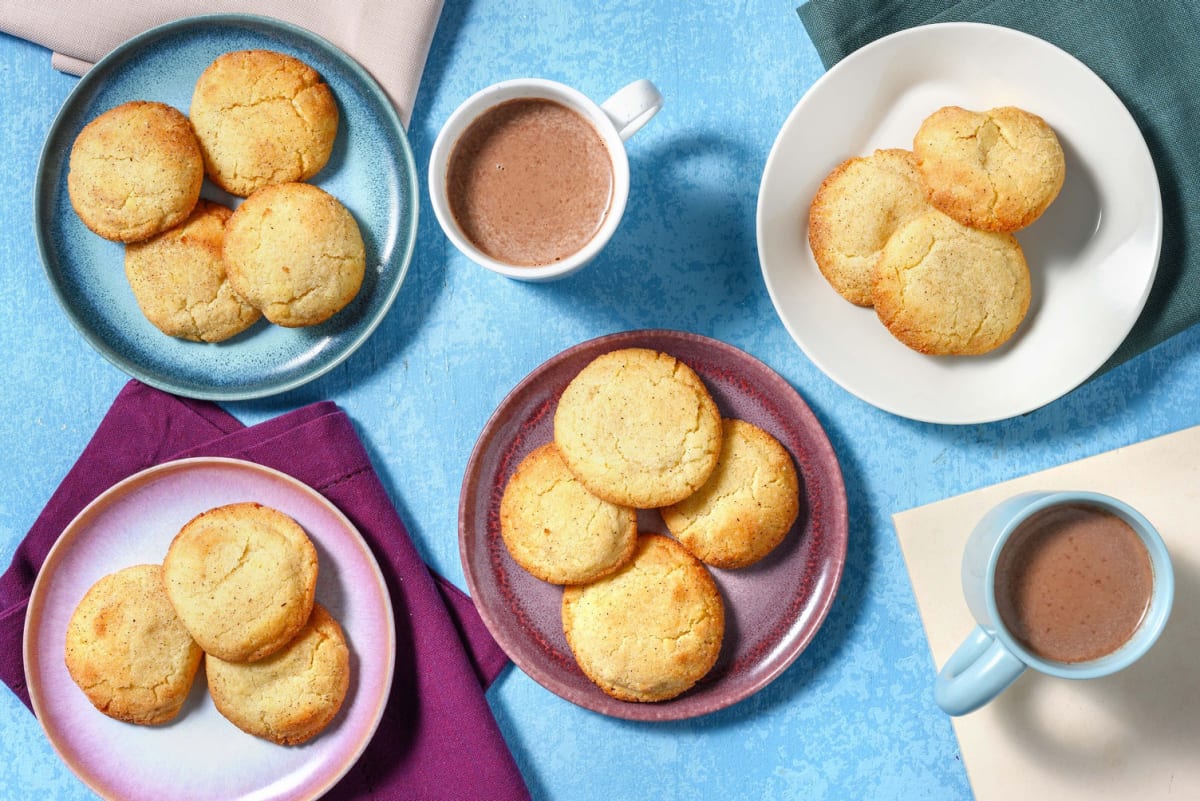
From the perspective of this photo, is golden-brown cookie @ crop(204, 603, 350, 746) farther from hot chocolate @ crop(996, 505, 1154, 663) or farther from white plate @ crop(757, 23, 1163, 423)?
hot chocolate @ crop(996, 505, 1154, 663)

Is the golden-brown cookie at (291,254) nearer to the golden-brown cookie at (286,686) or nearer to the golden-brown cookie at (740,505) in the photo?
the golden-brown cookie at (286,686)

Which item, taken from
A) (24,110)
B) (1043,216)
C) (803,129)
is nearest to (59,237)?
(24,110)

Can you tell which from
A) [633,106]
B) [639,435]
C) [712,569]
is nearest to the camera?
[633,106]

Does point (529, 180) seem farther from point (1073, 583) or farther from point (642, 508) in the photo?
point (1073, 583)

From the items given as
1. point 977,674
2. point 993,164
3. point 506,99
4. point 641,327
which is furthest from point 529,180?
point 977,674

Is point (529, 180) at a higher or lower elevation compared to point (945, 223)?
higher

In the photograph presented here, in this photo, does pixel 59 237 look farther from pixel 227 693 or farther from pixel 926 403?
pixel 926 403

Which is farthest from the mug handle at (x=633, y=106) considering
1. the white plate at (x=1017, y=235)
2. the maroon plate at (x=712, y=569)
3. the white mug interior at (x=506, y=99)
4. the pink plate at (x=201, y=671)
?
the pink plate at (x=201, y=671)
